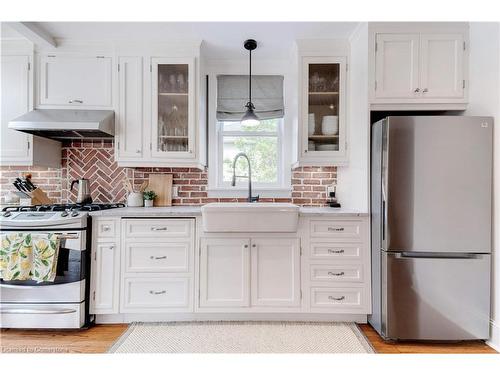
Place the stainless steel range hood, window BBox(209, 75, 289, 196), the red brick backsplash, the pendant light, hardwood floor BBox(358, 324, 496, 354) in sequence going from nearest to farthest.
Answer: hardwood floor BBox(358, 324, 496, 354) → the stainless steel range hood → the pendant light → the red brick backsplash → window BBox(209, 75, 289, 196)

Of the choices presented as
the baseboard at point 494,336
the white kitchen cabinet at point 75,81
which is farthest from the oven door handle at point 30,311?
the baseboard at point 494,336

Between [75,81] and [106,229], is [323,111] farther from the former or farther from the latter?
[75,81]

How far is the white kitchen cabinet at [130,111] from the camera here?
2422mm

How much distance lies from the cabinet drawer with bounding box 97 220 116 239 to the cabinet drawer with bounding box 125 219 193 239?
109 mm

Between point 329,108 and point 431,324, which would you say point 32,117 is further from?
point 431,324

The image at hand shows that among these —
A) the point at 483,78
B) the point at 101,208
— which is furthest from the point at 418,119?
the point at 101,208

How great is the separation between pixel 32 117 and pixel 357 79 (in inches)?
107

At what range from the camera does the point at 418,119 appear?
6.13ft

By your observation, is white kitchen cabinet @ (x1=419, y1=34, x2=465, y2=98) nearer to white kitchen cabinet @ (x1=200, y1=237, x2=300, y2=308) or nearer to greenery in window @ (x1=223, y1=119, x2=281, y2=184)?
greenery in window @ (x1=223, y1=119, x2=281, y2=184)

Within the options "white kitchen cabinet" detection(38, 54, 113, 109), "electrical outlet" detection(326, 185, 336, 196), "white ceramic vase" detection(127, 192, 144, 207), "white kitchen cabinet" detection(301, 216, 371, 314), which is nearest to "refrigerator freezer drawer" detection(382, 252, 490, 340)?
"white kitchen cabinet" detection(301, 216, 371, 314)

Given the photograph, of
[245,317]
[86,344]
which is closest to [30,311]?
[86,344]

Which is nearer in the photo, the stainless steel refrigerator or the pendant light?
the stainless steel refrigerator

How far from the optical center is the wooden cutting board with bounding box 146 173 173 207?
8.89ft

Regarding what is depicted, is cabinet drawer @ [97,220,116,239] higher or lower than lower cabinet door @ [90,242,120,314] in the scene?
higher
